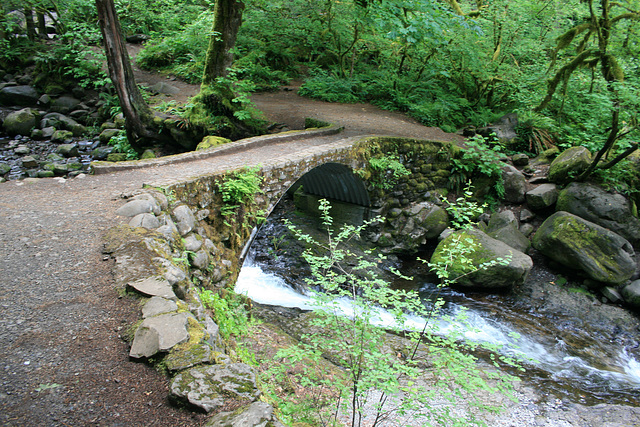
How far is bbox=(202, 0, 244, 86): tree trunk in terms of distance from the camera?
9250 mm

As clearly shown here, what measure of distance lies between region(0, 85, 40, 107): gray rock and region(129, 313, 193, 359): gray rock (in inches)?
593

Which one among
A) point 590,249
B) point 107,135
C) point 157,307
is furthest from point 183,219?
point 107,135

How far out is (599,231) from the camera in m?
7.91

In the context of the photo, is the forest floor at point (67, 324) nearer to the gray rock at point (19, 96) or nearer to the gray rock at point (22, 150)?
the gray rock at point (22, 150)

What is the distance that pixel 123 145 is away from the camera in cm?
1070

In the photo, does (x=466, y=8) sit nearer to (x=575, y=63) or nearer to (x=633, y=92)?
(x=575, y=63)

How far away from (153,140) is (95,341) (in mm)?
8647

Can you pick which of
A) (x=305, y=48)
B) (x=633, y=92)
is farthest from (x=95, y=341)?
(x=305, y=48)

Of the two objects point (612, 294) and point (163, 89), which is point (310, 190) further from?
point (612, 294)

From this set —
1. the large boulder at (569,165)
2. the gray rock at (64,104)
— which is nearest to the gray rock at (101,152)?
the gray rock at (64,104)

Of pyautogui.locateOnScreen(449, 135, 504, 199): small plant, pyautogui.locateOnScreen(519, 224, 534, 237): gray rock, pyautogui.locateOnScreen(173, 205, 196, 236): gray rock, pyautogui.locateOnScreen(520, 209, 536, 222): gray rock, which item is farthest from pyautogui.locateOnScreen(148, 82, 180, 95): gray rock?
pyautogui.locateOnScreen(519, 224, 534, 237): gray rock

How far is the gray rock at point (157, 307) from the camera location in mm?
2669

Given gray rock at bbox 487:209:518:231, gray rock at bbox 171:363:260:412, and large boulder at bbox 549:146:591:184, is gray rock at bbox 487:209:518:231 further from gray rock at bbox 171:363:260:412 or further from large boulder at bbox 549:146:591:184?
gray rock at bbox 171:363:260:412

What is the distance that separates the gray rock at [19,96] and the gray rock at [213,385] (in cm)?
1561
